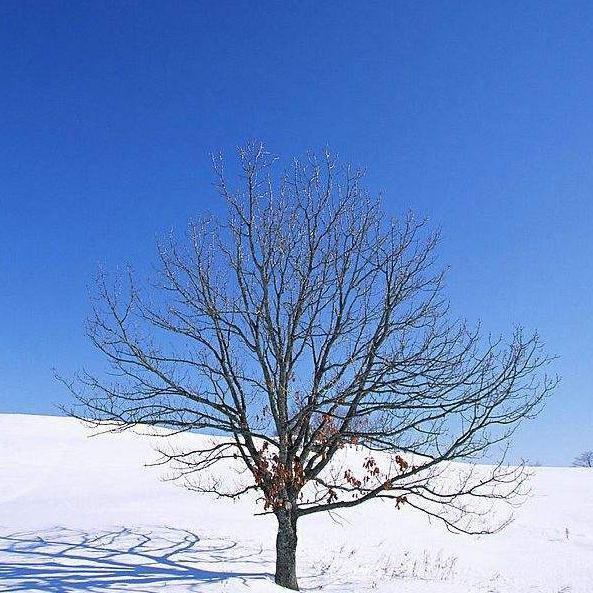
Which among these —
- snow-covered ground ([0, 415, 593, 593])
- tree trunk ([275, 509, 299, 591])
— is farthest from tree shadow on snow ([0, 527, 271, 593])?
tree trunk ([275, 509, 299, 591])

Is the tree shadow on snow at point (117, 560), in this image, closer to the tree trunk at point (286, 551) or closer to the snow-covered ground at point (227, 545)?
the snow-covered ground at point (227, 545)

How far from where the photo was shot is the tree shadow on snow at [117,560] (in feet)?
30.2

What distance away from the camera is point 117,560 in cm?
1132

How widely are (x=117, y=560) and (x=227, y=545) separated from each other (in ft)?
10.0

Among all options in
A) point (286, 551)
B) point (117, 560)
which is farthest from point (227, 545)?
point (286, 551)

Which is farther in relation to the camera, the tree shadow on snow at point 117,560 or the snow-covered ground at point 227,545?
the snow-covered ground at point 227,545

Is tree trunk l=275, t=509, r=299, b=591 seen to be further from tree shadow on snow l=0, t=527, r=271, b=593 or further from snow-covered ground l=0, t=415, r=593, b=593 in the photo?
tree shadow on snow l=0, t=527, r=271, b=593

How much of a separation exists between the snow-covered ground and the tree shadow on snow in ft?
0.08

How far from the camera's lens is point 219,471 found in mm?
25625

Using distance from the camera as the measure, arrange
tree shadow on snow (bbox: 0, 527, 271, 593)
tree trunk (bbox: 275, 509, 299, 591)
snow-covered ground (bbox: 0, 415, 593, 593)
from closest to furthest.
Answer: tree shadow on snow (bbox: 0, 527, 271, 593), tree trunk (bbox: 275, 509, 299, 591), snow-covered ground (bbox: 0, 415, 593, 593)

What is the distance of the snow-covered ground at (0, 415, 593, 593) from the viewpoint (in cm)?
1028

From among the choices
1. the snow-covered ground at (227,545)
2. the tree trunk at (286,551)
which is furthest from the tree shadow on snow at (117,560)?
the tree trunk at (286,551)

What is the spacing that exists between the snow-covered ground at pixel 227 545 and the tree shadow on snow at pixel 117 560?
0.9 inches

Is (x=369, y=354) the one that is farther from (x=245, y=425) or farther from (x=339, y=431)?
(x=245, y=425)
